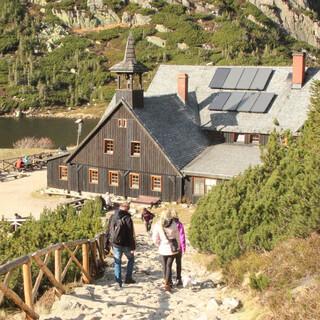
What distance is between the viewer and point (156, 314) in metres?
11.4

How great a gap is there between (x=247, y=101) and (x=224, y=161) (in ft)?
16.9

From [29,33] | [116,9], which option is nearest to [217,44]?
[116,9]

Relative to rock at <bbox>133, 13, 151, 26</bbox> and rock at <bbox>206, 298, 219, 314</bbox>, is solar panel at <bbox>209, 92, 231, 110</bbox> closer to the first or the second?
rock at <bbox>206, 298, 219, 314</bbox>

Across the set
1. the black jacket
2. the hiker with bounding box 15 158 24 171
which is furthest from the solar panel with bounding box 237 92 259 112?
the black jacket

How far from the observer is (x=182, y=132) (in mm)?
35812

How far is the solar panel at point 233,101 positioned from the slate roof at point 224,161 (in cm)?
244

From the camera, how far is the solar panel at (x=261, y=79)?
120ft

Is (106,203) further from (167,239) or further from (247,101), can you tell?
(167,239)

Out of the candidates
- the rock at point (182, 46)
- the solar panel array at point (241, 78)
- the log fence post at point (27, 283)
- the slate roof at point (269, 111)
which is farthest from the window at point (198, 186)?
the rock at point (182, 46)

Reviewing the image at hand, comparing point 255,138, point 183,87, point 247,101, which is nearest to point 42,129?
point 183,87

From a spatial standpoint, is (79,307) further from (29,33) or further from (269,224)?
(29,33)

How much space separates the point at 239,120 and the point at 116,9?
142351 mm

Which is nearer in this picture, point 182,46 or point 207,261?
point 207,261

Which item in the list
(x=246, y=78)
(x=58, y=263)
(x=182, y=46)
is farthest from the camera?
(x=182, y=46)
